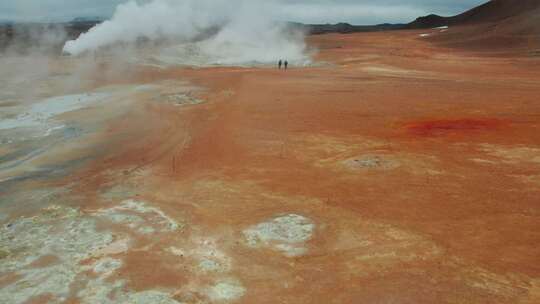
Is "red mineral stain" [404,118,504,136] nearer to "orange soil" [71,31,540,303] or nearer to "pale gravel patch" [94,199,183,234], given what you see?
"orange soil" [71,31,540,303]

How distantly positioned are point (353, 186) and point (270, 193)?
5.04ft

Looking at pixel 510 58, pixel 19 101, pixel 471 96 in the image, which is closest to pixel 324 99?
pixel 471 96

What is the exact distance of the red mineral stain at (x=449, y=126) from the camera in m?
12.6

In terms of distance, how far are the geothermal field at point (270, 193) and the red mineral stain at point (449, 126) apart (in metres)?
0.06

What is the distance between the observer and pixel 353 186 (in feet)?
28.8

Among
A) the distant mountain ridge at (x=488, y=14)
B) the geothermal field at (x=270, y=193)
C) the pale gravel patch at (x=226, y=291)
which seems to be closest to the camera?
the pale gravel patch at (x=226, y=291)

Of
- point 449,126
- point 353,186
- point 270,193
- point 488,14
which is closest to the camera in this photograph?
point 270,193

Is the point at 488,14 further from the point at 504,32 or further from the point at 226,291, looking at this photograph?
the point at 226,291

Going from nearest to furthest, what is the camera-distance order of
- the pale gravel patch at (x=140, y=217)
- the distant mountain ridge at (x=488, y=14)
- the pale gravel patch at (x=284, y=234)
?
the pale gravel patch at (x=284, y=234) < the pale gravel patch at (x=140, y=217) < the distant mountain ridge at (x=488, y=14)

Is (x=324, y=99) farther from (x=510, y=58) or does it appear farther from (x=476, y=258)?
(x=510, y=58)

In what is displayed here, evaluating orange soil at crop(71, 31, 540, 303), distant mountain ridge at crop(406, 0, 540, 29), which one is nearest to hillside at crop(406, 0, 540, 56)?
distant mountain ridge at crop(406, 0, 540, 29)

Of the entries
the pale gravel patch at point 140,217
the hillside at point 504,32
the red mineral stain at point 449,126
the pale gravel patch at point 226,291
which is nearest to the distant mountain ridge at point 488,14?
the hillside at point 504,32

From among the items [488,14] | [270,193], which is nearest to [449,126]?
[270,193]

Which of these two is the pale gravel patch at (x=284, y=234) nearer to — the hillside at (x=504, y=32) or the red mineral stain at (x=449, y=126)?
the red mineral stain at (x=449, y=126)
